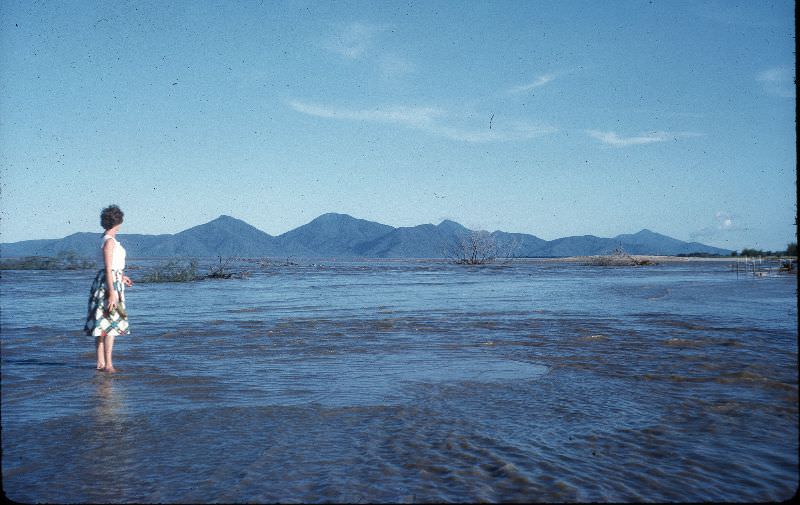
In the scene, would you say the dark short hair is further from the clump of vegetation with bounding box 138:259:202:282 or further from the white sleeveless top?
the clump of vegetation with bounding box 138:259:202:282

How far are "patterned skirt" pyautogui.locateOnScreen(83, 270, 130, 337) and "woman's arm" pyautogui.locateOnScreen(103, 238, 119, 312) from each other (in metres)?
0.08

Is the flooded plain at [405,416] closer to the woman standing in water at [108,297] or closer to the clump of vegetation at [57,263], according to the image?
the woman standing in water at [108,297]

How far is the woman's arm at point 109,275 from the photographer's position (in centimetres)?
694

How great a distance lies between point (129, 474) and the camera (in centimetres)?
349

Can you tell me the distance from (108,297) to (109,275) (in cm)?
29

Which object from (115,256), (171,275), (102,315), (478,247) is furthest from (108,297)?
(478,247)

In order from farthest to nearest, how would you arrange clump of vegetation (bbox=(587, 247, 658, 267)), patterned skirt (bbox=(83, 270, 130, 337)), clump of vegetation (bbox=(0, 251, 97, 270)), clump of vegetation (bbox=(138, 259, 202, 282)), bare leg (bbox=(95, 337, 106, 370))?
clump of vegetation (bbox=(587, 247, 658, 267)) < clump of vegetation (bbox=(0, 251, 97, 270)) < clump of vegetation (bbox=(138, 259, 202, 282)) < bare leg (bbox=(95, 337, 106, 370)) < patterned skirt (bbox=(83, 270, 130, 337))

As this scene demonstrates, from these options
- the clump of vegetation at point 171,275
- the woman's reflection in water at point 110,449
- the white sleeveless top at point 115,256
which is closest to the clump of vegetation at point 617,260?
the clump of vegetation at point 171,275

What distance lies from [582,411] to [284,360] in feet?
14.5

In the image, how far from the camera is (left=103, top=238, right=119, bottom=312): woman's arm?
22.8 feet

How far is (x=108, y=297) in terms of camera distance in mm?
7020

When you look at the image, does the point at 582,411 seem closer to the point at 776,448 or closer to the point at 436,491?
the point at 776,448

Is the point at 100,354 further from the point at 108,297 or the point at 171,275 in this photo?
the point at 171,275

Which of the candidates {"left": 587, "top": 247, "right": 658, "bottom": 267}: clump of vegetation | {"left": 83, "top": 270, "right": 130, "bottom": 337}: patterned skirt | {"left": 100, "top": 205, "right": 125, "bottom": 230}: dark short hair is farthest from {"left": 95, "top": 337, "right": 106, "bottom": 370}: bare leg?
{"left": 587, "top": 247, "right": 658, "bottom": 267}: clump of vegetation
